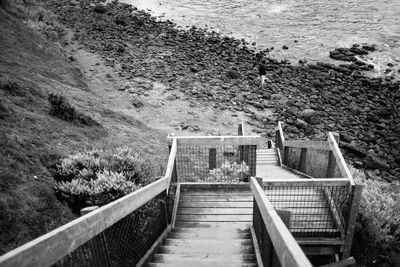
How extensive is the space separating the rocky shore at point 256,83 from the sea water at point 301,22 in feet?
8.35

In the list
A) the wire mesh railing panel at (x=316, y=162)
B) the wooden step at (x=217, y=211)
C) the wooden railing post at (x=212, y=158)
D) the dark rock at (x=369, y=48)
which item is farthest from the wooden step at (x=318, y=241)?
the dark rock at (x=369, y=48)

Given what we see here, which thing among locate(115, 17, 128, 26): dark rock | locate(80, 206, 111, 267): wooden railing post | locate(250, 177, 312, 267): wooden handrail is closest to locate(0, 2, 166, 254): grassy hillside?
locate(80, 206, 111, 267): wooden railing post

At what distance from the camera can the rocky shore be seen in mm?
20188

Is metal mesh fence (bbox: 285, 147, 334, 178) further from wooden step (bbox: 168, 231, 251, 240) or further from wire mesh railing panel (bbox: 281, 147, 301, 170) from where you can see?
wooden step (bbox: 168, 231, 251, 240)

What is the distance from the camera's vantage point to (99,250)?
11.1ft

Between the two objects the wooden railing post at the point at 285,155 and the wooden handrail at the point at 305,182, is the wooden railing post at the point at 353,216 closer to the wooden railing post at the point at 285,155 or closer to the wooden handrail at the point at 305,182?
the wooden handrail at the point at 305,182

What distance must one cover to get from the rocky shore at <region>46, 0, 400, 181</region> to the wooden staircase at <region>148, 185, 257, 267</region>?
12.4 m

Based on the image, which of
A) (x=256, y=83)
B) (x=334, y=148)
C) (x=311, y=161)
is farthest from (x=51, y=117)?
(x=256, y=83)

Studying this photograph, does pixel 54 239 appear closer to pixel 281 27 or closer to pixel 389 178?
pixel 389 178

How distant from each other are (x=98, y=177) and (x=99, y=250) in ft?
9.55

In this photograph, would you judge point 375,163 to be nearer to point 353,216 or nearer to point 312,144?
point 312,144

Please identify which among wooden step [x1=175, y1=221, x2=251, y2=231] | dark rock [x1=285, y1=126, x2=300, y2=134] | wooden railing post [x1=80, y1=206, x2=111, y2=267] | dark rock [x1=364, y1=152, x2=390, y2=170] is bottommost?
dark rock [x1=364, y1=152, x2=390, y2=170]

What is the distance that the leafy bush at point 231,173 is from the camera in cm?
802

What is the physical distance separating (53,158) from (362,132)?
18.8 meters
